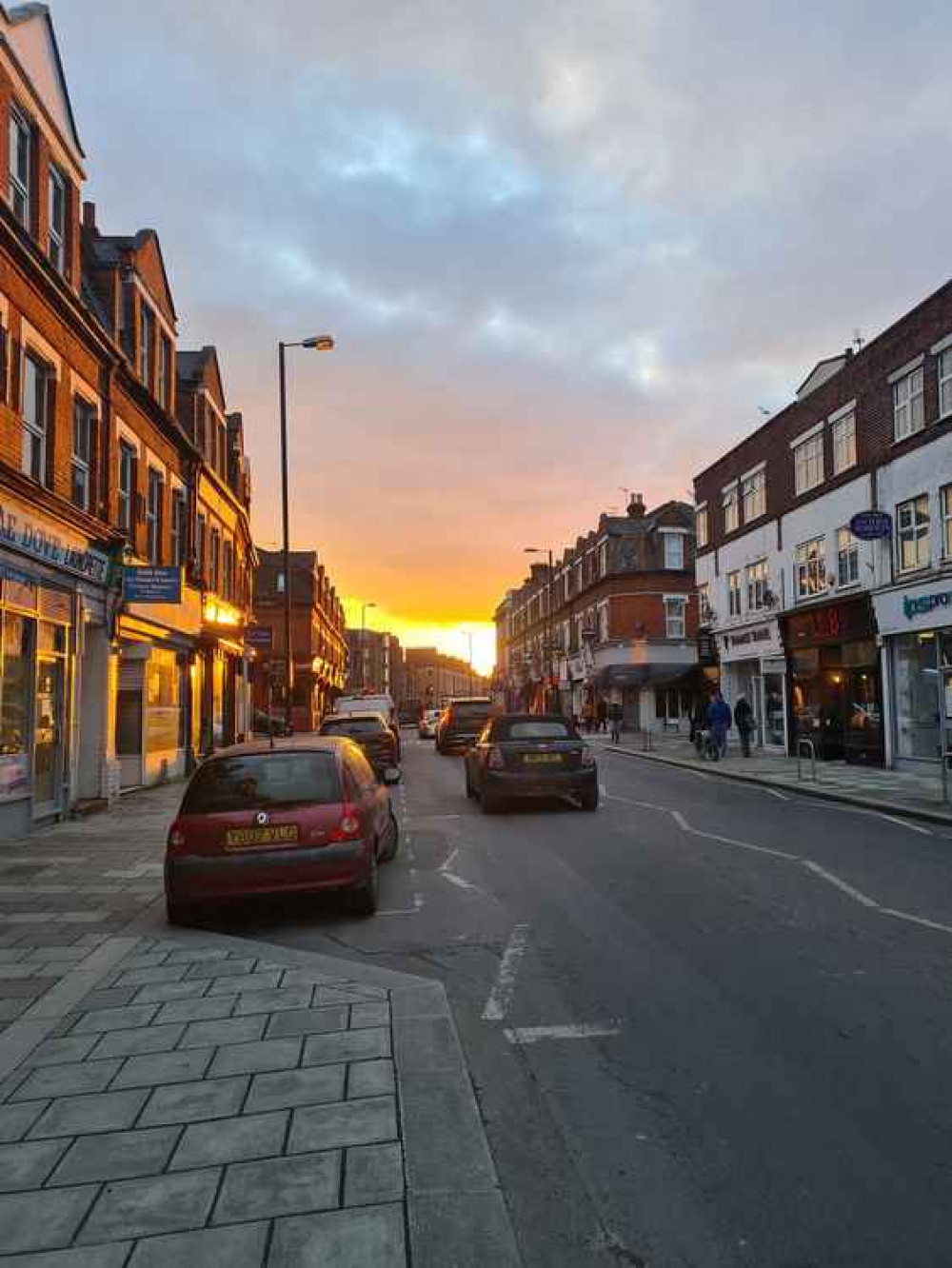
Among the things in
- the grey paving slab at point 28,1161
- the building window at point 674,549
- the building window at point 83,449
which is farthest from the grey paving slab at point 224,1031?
the building window at point 674,549

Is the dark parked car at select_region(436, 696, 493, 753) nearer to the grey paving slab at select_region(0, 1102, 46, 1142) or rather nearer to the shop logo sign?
the shop logo sign

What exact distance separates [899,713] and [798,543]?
6.21m

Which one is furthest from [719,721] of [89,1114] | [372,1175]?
[372,1175]

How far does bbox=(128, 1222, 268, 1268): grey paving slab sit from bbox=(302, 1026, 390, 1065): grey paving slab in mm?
1317

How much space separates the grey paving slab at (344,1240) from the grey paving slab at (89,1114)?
3.82ft

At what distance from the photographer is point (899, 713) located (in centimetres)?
2005

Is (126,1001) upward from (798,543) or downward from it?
downward

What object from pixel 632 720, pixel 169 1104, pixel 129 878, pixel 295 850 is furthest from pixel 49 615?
pixel 632 720

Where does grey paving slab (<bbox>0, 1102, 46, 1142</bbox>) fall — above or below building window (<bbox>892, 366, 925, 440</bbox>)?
below

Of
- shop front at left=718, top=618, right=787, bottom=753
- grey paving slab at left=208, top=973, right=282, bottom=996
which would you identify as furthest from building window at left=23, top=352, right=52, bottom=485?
shop front at left=718, top=618, right=787, bottom=753

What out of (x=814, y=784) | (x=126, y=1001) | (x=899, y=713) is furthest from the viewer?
(x=899, y=713)

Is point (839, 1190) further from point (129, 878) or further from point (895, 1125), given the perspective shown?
point (129, 878)

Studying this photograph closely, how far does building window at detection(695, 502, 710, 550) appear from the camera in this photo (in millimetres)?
32094

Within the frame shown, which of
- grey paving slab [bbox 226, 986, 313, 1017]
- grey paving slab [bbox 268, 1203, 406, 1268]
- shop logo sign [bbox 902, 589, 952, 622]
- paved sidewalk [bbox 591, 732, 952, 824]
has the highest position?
shop logo sign [bbox 902, 589, 952, 622]
